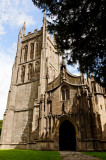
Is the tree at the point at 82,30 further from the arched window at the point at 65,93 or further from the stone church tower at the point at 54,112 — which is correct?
the arched window at the point at 65,93

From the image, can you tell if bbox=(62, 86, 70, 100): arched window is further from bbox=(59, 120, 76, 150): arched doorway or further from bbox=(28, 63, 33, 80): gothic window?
bbox=(28, 63, 33, 80): gothic window

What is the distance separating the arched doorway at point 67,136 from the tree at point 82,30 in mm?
10206

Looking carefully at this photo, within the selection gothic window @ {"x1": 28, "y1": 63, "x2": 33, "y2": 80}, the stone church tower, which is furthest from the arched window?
gothic window @ {"x1": 28, "y1": 63, "x2": 33, "y2": 80}

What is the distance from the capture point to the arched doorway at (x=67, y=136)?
17.7 meters

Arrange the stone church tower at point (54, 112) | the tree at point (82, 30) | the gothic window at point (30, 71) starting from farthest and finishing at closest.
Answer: the gothic window at point (30, 71) → the stone church tower at point (54, 112) → the tree at point (82, 30)

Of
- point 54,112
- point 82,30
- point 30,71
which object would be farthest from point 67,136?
point 82,30

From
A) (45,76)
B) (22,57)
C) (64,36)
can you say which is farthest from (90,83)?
(22,57)

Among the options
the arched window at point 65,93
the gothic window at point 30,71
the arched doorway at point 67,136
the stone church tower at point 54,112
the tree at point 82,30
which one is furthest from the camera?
the gothic window at point 30,71

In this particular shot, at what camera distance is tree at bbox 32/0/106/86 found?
313 inches

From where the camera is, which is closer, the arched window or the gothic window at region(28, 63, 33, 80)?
the arched window

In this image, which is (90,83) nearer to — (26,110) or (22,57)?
(26,110)

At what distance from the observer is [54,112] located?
1803cm

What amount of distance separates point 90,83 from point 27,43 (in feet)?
59.0

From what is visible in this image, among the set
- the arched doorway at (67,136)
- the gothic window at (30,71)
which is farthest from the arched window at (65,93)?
the gothic window at (30,71)
